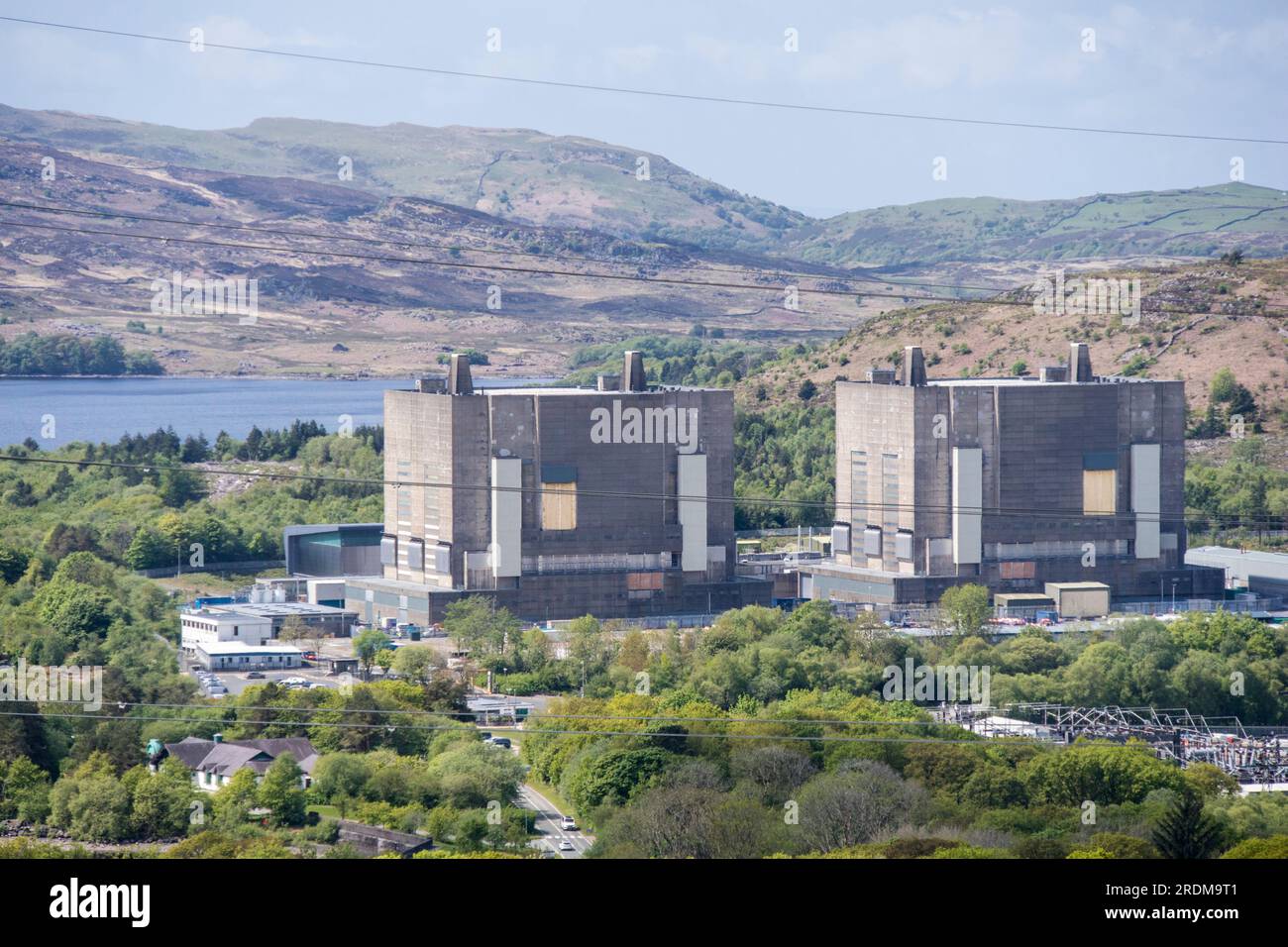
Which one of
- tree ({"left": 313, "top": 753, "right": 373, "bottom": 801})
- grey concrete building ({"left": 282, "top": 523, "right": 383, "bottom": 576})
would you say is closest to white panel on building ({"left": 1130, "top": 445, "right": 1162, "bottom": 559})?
grey concrete building ({"left": 282, "top": 523, "right": 383, "bottom": 576})

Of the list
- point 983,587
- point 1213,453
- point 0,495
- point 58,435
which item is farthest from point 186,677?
point 58,435

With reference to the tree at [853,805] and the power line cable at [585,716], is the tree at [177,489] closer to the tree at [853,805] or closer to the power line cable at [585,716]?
the power line cable at [585,716]

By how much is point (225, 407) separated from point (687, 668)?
134014 mm

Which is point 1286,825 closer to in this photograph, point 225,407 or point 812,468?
point 812,468

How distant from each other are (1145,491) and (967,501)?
6.23m

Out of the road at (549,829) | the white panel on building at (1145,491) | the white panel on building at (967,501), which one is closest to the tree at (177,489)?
the white panel on building at (967,501)

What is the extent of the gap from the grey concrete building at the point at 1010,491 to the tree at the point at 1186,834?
3250cm

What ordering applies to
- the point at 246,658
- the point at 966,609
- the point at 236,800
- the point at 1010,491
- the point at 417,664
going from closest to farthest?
the point at 236,800 < the point at 417,664 < the point at 246,658 < the point at 966,609 < the point at 1010,491

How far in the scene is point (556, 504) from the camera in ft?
207

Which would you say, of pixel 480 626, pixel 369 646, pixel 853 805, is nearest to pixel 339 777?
pixel 853 805

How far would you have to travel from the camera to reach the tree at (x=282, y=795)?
117 ft

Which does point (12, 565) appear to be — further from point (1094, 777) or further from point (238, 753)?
point (1094, 777)

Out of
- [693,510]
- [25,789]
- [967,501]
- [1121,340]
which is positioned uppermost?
[1121,340]
